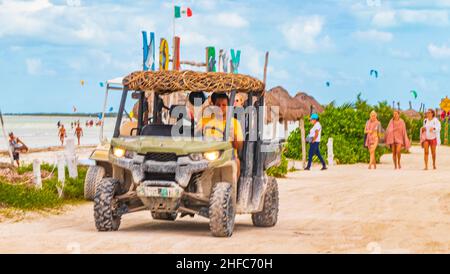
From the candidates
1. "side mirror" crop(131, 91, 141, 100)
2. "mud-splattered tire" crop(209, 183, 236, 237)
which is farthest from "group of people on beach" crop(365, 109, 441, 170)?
"mud-splattered tire" crop(209, 183, 236, 237)

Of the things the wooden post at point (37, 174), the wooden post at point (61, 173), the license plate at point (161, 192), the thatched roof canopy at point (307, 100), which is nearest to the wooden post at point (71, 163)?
the wooden post at point (61, 173)

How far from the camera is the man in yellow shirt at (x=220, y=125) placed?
1284 cm

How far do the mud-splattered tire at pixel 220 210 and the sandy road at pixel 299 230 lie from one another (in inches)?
6.9

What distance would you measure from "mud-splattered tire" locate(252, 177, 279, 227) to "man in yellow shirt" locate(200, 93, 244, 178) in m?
1.13

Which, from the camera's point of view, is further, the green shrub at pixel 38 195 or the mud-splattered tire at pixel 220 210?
the green shrub at pixel 38 195

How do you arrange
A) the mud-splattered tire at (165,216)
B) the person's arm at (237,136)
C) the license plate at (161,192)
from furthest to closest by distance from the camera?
the mud-splattered tire at (165,216) < the person's arm at (237,136) < the license plate at (161,192)

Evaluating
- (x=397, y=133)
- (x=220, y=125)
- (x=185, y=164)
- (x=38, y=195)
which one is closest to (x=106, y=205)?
(x=185, y=164)

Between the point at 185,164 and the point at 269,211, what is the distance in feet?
7.84

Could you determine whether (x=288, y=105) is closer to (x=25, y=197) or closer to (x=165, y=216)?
(x=25, y=197)

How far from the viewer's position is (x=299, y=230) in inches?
541

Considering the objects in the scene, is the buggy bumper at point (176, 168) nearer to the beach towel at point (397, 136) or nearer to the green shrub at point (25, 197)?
the green shrub at point (25, 197)
